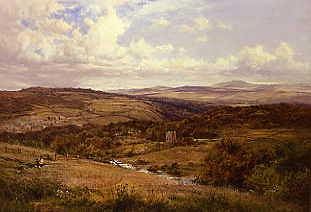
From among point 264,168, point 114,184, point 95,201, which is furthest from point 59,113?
point 95,201

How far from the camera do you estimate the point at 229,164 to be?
31.8 metres

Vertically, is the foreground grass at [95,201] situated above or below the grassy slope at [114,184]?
above

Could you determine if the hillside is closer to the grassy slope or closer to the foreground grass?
the grassy slope

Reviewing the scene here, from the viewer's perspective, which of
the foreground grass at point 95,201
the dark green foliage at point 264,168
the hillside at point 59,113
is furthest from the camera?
the hillside at point 59,113

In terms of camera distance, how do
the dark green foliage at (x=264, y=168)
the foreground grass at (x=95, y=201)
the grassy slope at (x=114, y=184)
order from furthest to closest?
1. the dark green foliage at (x=264, y=168)
2. the grassy slope at (x=114, y=184)
3. the foreground grass at (x=95, y=201)

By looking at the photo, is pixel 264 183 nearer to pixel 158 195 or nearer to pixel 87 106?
pixel 158 195

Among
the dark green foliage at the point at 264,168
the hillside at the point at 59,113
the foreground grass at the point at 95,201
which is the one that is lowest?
the hillside at the point at 59,113

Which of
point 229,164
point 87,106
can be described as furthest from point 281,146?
point 87,106

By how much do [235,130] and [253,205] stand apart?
165 ft

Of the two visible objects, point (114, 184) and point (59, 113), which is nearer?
point (114, 184)

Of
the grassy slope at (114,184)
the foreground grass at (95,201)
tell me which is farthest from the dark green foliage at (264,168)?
the foreground grass at (95,201)

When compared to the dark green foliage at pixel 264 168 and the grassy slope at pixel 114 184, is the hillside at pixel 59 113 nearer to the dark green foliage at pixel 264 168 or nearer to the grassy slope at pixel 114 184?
the dark green foliage at pixel 264 168

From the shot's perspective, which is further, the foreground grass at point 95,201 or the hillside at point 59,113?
the hillside at point 59,113

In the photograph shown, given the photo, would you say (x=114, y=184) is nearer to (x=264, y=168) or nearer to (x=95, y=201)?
(x=95, y=201)
